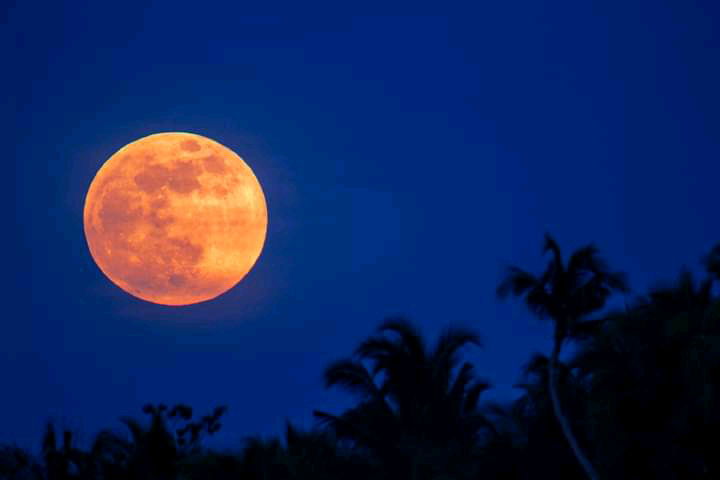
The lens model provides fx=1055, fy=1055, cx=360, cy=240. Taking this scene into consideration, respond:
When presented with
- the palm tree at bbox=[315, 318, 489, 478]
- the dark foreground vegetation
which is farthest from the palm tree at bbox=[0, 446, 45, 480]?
the palm tree at bbox=[315, 318, 489, 478]

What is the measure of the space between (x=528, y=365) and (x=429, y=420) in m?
3.51

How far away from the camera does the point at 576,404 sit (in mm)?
21781

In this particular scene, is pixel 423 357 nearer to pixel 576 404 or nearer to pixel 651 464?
pixel 576 404

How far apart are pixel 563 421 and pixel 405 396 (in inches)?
227

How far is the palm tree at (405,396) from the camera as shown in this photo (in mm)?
23906

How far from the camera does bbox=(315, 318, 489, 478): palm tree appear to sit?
23906 millimetres

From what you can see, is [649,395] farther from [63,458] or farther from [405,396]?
[63,458]

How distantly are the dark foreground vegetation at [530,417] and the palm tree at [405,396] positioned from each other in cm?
3

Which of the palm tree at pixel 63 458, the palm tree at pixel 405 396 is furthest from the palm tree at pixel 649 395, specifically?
the palm tree at pixel 63 458

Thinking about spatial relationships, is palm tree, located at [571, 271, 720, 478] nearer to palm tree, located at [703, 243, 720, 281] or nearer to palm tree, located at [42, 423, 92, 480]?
palm tree, located at [703, 243, 720, 281]

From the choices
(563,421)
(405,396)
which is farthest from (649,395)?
(405,396)

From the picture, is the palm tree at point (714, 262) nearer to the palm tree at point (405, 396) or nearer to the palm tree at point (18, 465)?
the palm tree at point (405, 396)

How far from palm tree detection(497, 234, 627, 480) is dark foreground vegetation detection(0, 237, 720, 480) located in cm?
2

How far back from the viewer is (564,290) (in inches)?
789
